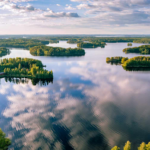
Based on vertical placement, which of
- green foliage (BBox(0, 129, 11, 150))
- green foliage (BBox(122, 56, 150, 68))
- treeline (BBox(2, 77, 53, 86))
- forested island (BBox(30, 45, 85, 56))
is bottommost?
green foliage (BBox(0, 129, 11, 150))

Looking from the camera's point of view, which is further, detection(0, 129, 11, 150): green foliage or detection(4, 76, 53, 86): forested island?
detection(4, 76, 53, 86): forested island

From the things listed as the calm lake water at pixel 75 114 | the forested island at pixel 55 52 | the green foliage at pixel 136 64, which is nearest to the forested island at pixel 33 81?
the calm lake water at pixel 75 114

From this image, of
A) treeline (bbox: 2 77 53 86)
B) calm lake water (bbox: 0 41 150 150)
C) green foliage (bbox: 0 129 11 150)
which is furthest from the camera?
treeline (bbox: 2 77 53 86)

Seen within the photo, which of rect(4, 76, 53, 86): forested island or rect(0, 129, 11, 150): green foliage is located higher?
rect(4, 76, 53, 86): forested island

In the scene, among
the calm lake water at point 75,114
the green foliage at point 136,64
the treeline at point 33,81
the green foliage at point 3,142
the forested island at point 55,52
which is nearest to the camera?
the green foliage at point 3,142

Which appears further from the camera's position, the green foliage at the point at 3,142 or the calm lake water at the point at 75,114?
the calm lake water at the point at 75,114

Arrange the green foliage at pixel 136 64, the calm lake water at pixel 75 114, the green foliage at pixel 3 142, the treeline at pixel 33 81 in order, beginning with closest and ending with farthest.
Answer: the green foliage at pixel 3 142 → the calm lake water at pixel 75 114 → the treeline at pixel 33 81 → the green foliage at pixel 136 64

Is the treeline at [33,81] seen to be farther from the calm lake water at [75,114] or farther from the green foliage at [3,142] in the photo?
the green foliage at [3,142]

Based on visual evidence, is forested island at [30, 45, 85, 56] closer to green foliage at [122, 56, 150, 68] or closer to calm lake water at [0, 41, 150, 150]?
green foliage at [122, 56, 150, 68]

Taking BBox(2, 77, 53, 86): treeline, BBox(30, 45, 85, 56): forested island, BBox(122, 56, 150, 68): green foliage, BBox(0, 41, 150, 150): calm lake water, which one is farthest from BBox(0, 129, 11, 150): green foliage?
BBox(30, 45, 85, 56): forested island
